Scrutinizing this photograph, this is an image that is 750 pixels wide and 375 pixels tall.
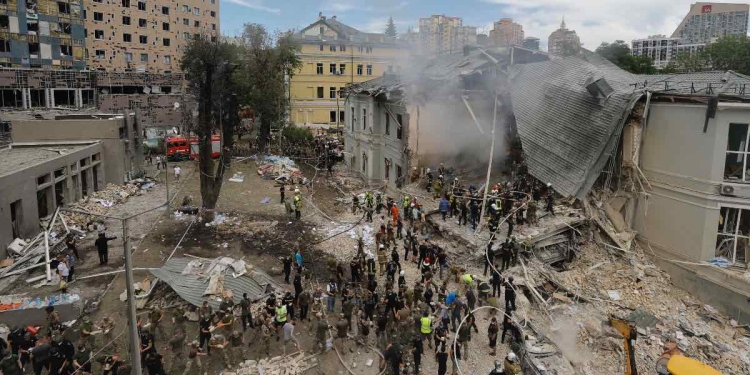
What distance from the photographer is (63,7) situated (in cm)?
5012

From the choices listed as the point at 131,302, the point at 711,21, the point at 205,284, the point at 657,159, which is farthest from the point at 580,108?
the point at 711,21

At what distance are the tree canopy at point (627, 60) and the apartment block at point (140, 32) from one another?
3934 cm

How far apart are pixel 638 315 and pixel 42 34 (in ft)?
182

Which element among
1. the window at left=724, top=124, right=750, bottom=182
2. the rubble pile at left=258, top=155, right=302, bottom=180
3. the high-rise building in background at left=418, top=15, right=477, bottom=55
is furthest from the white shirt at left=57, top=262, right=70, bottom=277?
the high-rise building in background at left=418, top=15, right=477, bottom=55

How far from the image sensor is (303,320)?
14875 millimetres

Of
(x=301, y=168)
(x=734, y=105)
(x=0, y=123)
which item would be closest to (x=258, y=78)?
(x=301, y=168)

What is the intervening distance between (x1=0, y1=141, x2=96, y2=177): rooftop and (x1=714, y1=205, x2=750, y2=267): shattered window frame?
84.4 ft

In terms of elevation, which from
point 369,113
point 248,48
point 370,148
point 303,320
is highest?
point 248,48

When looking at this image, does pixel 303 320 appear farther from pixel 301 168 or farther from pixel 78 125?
pixel 301 168

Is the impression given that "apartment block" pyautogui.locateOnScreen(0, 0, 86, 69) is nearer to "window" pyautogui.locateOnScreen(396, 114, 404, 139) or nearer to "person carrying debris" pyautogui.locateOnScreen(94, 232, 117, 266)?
"person carrying debris" pyautogui.locateOnScreen(94, 232, 117, 266)

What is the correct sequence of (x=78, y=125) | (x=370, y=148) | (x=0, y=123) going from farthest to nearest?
1. (x=0, y=123)
2. (x=370, y=148)
3. (x=78, y=125)

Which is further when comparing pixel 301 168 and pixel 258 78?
pixel 258 78

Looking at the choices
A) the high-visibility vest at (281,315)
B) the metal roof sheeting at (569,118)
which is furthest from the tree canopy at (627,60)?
the high-visibility vest at (281,315)

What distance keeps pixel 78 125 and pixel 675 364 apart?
31883 millimetres
